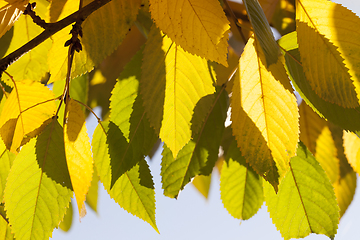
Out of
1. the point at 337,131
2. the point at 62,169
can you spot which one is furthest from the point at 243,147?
the point at 337,131

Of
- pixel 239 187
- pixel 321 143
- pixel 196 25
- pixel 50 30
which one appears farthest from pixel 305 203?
pixel 50 30

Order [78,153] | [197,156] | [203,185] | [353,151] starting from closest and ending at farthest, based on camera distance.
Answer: [78,153]
[197,156]
[353,151]
[203,185]

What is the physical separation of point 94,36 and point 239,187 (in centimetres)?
39

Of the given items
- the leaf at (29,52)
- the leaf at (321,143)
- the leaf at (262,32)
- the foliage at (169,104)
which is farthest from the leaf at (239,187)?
the leaf at (29,52)

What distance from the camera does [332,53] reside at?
1.24 ft

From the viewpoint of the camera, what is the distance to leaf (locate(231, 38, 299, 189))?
14.9 inches

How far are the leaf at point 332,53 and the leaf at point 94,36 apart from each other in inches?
9.7

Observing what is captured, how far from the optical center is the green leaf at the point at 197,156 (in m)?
0.53

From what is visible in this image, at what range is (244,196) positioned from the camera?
2.02 ft

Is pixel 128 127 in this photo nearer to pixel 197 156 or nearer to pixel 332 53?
pixel 197 156

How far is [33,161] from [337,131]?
2.17ft

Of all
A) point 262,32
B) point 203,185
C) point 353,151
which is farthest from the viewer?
point 203,185

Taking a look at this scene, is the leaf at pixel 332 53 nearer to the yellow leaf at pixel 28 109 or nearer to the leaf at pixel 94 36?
the leaf at pixel 94 36

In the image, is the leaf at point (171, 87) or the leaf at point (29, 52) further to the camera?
the leaf at point (29, 52)
